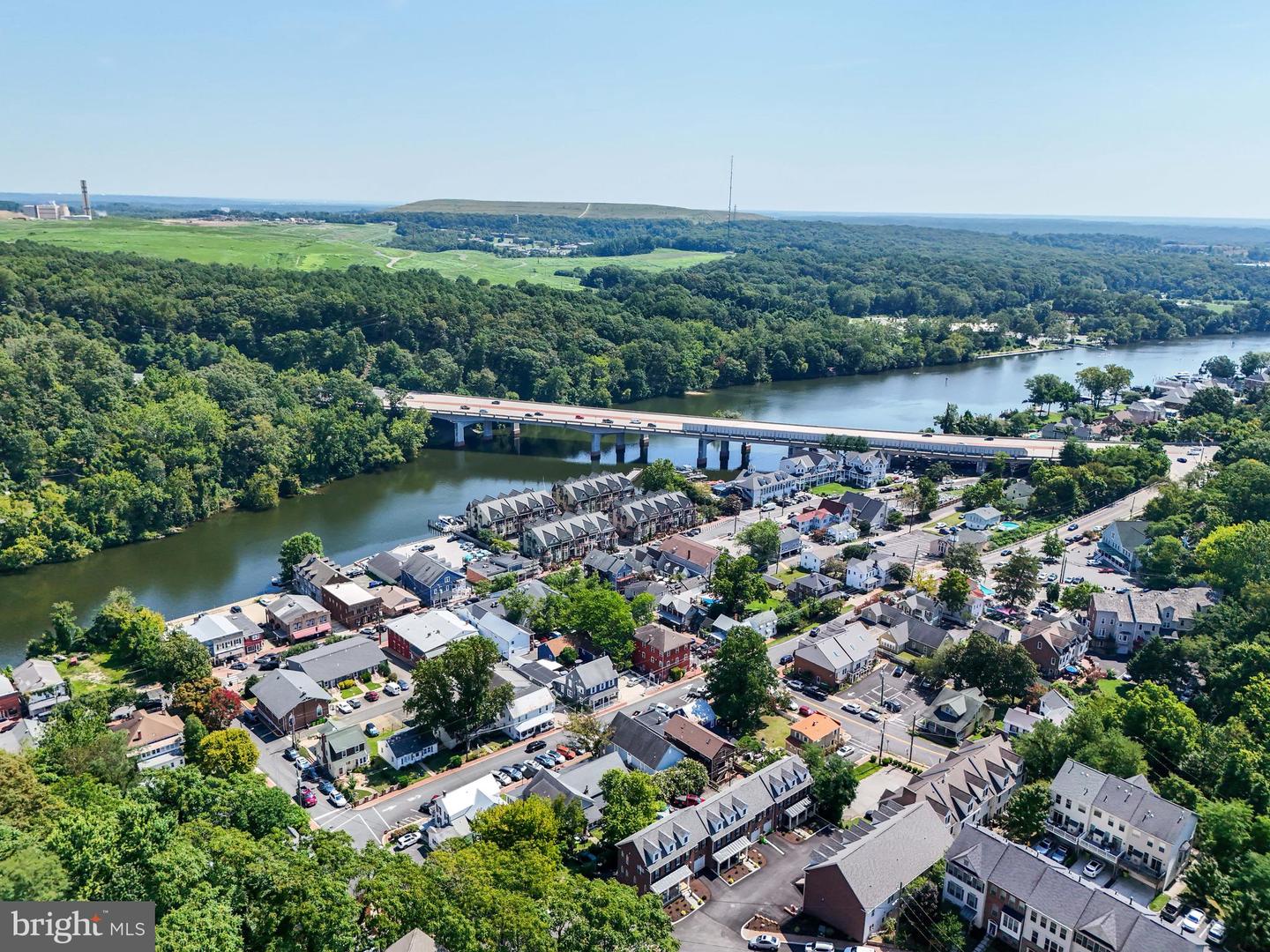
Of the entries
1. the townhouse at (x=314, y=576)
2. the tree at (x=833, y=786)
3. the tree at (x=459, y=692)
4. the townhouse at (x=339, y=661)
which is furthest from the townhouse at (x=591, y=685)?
the townhouse at (x=314, y=576)

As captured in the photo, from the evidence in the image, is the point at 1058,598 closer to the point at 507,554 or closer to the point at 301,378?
the point at 507,554

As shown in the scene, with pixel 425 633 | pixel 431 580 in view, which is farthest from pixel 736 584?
pixel 431 580

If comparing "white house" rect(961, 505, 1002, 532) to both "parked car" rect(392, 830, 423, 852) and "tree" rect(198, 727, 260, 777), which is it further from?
"tree" rect(198, 727, 260, 777)

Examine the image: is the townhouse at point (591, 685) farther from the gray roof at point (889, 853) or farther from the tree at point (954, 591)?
the tree at point (954, 591)

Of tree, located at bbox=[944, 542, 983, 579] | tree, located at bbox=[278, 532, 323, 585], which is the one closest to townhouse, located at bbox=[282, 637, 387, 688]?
tree, located at bbox=[278, 532, 323, 585]

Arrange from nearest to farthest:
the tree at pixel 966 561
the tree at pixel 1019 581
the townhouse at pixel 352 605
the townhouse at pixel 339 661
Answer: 1. the townhouse at pixel 339 661
2. the townhouse at pixel 352 605
3. the tree at pixel 1019 581
4. the tree at pixel 966 561

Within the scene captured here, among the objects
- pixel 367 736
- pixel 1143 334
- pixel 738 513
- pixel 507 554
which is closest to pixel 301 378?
pixel 507 554

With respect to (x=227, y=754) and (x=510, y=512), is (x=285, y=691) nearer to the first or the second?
(x=227, y=754)
